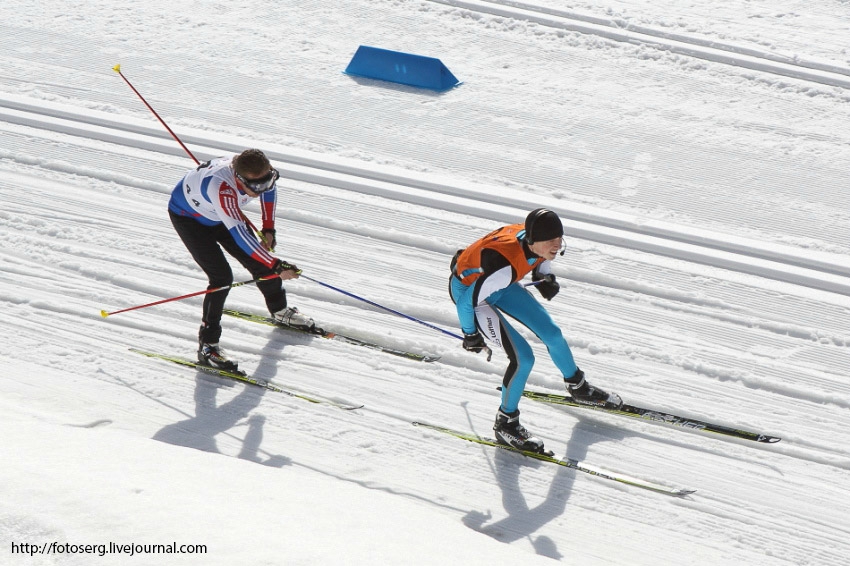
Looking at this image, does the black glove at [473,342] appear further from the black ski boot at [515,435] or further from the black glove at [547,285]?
the black glove at [547,285]

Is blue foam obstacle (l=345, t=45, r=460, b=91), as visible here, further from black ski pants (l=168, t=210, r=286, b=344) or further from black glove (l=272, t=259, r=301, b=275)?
black glove (l=272, t=259, r=301, b=275)

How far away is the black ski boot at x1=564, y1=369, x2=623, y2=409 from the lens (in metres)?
4.65

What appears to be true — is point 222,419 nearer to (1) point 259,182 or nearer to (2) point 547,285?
(1) point 259,182

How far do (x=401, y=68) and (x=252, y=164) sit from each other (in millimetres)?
4060

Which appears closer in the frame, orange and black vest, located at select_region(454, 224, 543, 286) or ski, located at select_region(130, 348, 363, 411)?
orange and black vest, located at select_region(454, 224, 543, 286)

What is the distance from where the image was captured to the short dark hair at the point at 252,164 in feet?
14.5

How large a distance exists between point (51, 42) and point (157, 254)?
4144 millimetres

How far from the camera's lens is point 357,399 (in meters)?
4.91

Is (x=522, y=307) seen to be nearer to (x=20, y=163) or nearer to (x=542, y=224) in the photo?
(x=542, y=224)

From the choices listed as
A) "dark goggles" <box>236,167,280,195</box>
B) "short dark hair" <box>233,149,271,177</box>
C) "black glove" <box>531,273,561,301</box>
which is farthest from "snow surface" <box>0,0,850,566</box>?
"short dark hair" <box>233,149,271,177</box>

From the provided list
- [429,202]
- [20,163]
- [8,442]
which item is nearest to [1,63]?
[20,163]

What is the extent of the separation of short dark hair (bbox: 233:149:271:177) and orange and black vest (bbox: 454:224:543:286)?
4.02 feet

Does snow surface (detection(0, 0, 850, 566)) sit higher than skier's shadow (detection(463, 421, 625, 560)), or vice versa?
snow surface (detection(0, 0, 850, 566))

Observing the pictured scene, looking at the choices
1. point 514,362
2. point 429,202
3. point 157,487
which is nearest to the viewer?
point 157,487
